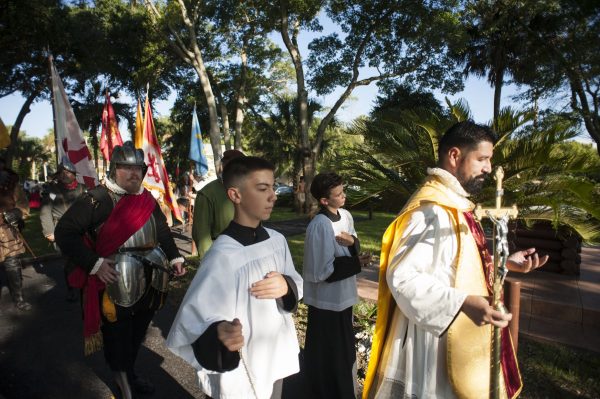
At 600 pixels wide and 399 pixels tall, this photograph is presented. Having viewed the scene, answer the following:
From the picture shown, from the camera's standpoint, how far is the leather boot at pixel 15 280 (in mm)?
5473

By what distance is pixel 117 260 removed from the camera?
9.72 feet

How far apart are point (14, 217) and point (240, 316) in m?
5.30

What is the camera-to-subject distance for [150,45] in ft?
57.9

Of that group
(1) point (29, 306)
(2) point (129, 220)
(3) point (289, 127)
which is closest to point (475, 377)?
(2) point (129, 220)

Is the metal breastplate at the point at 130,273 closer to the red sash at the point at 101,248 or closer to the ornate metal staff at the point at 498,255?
the red sash at the point at 101,248

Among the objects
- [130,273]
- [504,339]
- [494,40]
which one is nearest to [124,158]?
[130,273]

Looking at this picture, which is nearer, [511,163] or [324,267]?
[324,267]

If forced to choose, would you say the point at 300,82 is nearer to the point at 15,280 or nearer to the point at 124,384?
the point at 15,280

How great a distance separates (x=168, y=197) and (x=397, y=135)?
510 centimetres

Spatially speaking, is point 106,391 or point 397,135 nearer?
point 106,391

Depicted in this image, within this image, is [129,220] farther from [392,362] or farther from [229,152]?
[392,362]

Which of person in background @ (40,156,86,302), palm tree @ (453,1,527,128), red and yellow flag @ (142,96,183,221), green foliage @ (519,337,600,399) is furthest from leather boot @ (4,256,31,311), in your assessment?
palm tree @ (453,1,527,128)

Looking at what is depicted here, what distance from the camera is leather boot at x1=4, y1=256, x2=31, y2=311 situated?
5.47 meters

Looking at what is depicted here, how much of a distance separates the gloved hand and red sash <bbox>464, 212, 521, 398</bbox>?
6.05 meters
